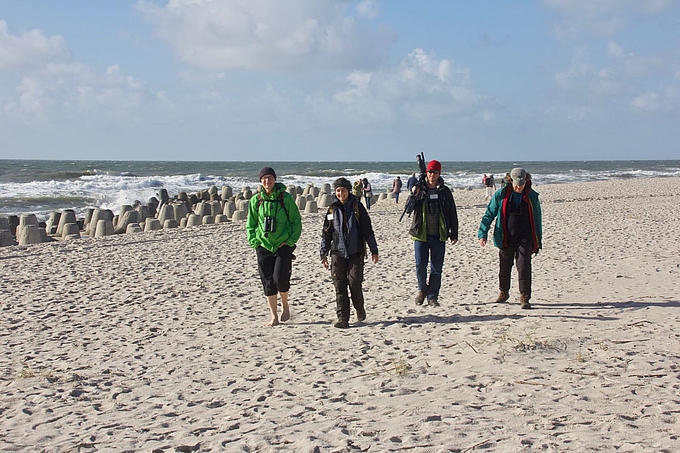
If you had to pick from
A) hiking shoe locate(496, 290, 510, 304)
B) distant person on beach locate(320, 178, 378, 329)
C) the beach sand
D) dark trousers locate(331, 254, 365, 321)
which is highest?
distant person on beach locate(320, 178, 378, 329)

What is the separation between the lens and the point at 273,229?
6184mm

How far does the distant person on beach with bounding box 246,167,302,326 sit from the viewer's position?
244 inches

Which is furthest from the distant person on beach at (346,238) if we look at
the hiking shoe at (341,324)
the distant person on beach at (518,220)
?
the distant person on beach at (518,220)

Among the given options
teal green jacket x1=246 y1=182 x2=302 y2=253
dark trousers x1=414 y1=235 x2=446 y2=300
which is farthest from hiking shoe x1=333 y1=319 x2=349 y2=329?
dark trousers x1=414 y1=235 x2=446 y2=300

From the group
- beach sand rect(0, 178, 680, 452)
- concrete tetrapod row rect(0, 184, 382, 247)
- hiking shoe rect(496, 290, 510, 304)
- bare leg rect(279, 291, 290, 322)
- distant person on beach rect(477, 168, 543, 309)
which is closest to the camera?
beach sand rect(0, 178, 680, 452)

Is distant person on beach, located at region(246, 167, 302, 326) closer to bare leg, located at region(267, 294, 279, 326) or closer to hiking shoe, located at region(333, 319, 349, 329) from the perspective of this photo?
bare leg, located at region(267, 294, 279, 326)

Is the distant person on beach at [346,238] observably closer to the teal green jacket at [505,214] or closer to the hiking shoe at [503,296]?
the teal green jacket at [505,214]

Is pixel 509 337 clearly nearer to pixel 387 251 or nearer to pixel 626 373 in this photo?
pixel 626 373

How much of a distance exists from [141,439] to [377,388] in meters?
1.63

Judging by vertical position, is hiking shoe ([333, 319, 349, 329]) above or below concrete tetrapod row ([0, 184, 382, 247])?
below

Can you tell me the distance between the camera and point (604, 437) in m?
3.52

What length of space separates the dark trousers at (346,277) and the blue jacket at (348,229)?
0.25ft

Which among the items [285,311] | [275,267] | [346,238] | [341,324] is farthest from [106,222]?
[346,238]

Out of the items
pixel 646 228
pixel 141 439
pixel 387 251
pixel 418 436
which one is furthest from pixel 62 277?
pixel 646 228
